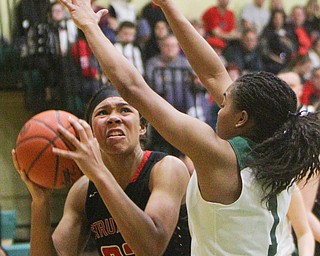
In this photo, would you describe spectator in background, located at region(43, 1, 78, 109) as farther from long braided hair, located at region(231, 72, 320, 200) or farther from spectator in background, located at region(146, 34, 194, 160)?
long braided hair, located at region(231, 72, 320, 200)

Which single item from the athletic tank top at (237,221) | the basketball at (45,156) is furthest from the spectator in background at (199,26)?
the athletic tank top at (237,221)

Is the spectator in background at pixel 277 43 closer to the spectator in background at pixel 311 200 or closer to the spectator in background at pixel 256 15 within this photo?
the spectator in background at pixel 256 15

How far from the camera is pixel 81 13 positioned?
9.70 ft

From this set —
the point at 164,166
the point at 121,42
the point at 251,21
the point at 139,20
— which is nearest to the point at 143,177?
the point at 164,166

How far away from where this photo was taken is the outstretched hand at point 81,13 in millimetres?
2936

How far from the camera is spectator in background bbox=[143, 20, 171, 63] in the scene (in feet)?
28.1

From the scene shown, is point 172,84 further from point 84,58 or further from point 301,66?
point 301,66

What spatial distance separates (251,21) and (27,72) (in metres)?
3.66

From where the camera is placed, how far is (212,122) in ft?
25.9

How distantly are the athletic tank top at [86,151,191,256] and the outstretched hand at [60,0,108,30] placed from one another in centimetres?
82

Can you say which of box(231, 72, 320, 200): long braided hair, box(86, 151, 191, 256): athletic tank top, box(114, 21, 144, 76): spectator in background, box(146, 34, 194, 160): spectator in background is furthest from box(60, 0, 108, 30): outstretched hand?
box(114, 21, 144, 76): spectator in background

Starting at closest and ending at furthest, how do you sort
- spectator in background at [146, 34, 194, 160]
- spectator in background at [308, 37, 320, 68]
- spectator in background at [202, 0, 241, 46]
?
1. spectator in background at [146, 34, 194, 160]
2. spectator in background at [202, 0, 241, 46]
3. spectator in background at [308, 37, 320, 68]

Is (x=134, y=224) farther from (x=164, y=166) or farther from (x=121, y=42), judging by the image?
(x=121, y=42)

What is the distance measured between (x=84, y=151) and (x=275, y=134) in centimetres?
66
